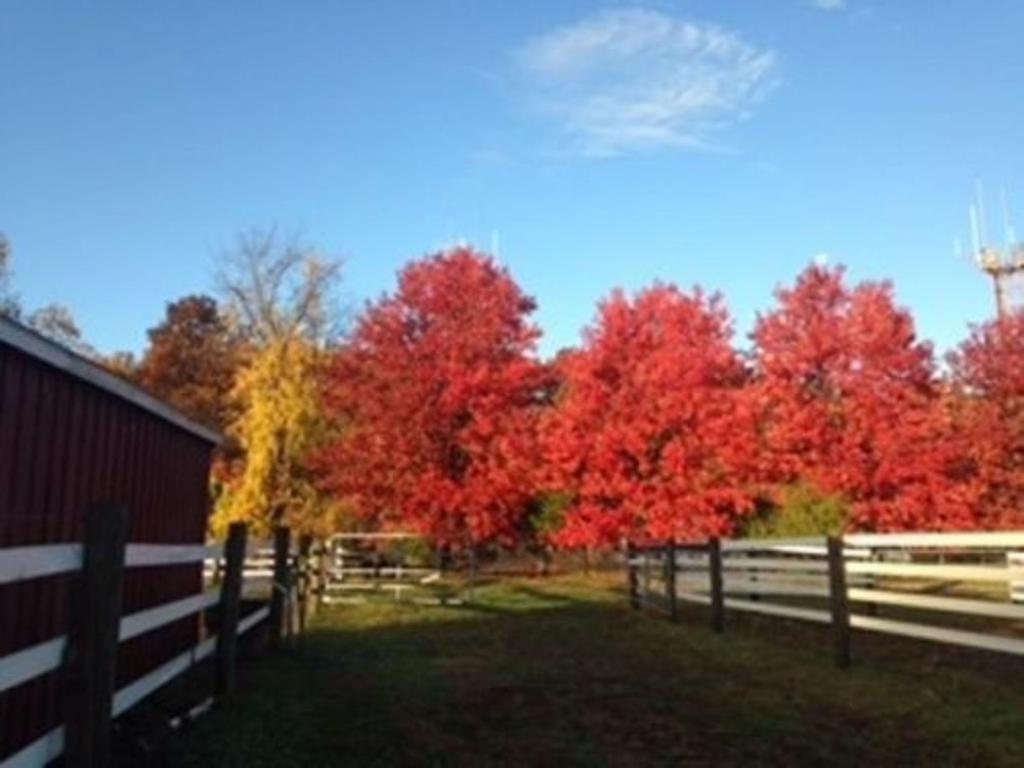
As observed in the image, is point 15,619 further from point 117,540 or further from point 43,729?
point 117,540

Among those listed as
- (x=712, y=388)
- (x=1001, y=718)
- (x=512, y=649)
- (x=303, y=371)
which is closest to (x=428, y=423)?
(x=303, y=371)

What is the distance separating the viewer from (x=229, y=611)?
9320 millimetres

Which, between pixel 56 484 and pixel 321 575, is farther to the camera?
pixel 321 575

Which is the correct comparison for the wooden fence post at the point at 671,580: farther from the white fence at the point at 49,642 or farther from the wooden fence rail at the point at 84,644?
the wooden fence rail at the point at 84,644

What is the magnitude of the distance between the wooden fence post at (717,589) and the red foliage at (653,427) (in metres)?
11.7

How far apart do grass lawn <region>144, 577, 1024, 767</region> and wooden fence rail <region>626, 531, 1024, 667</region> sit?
0.43 metres

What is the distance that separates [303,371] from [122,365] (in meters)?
29.3

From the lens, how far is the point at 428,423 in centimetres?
3005

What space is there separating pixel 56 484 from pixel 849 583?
10437 mm

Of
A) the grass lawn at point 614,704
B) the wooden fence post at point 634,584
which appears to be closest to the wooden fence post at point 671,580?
the grass lawn at point 614,704

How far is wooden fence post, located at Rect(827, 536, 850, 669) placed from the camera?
1077cm

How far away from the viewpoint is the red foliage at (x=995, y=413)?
25938 mm

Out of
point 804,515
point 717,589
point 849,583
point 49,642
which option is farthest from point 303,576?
point 804,515

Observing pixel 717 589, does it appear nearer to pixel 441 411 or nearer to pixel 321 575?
pixel 321 575
